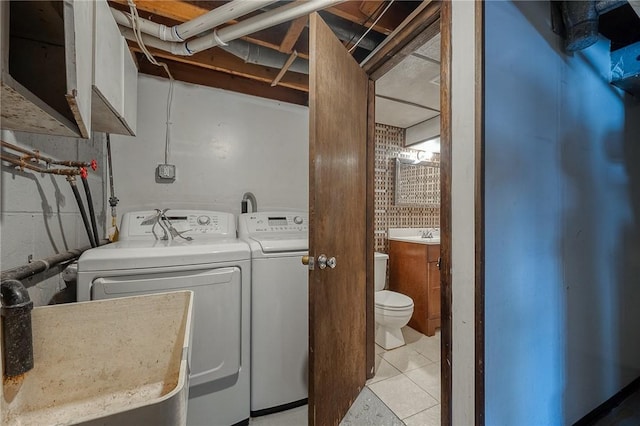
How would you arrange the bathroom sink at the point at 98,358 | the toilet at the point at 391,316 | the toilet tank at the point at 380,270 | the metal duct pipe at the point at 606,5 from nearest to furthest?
the bathroom sink at the point at 98,358
the metal duct pipe at the point at 606,5
the toilet at the point at 391,316
the toilet tank at the point at 380,270

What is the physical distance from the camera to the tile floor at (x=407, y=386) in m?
1.46

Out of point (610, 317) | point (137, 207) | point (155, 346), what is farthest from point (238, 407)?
point (610, 317)

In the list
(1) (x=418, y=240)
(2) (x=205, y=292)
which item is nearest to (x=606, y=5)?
(1) (x=418, y=240)

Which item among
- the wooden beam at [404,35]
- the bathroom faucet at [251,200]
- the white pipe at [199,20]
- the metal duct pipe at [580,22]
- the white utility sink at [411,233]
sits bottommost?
the white utility sink at [411,233]

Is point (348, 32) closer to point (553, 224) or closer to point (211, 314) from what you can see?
point (553, 224)

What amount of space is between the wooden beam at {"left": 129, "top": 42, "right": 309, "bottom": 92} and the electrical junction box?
0.78 metres

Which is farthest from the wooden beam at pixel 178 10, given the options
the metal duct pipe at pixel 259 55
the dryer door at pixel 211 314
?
the dryer door at pixel 211 314

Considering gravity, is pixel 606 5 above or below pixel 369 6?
below

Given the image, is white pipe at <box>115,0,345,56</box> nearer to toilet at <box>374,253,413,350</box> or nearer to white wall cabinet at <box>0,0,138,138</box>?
white wall cabinet at <box>0,0,138,138</box>

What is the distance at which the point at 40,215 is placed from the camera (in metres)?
1.09

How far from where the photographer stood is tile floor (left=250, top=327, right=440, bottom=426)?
4.78 ft

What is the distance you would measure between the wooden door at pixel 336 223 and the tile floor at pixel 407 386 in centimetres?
22

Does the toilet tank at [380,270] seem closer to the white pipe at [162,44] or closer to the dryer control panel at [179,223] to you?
the dryer control panel at [179,223]

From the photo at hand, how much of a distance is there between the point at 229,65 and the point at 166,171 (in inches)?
37.6
